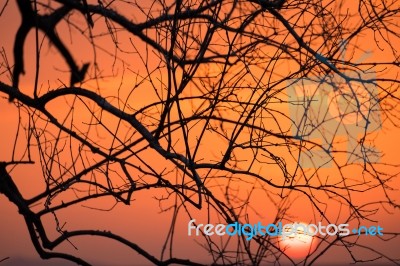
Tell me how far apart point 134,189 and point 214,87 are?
1.02 m

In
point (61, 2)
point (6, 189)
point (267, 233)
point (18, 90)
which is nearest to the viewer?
point (267, 233)

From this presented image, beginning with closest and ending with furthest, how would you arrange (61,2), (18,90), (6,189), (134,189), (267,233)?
1. (267,233)
2. (134,189)
3. (6,189)
4. (18,90)
5. (61,2)

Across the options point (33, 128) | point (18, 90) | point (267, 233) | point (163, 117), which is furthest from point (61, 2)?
point (267, 233)

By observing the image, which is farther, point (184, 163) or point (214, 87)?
point (214, 87)

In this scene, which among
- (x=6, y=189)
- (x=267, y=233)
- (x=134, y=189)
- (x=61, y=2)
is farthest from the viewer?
(x=61, y=2)

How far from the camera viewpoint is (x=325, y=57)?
5.79 m

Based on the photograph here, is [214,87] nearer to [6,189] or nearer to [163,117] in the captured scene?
[163,117]

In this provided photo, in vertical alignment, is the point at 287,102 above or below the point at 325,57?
below

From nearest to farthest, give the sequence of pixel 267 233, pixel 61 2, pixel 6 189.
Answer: pixel 267 233, pixel 6 189, pixel 61 2

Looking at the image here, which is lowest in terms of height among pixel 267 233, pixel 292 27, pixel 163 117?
pixel 267 233

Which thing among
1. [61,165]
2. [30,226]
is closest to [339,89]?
[61,165]

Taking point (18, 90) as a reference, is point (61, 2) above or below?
above

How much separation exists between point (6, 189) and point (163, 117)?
5.13 feet

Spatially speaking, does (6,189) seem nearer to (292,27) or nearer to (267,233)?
(267,233)
